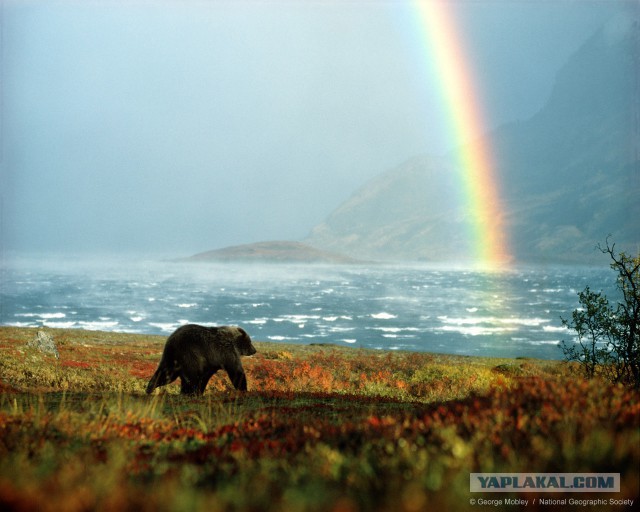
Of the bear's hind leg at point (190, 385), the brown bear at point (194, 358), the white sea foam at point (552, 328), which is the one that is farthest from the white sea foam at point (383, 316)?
the bear's hind leg at point (190, 385)

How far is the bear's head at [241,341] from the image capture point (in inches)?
676

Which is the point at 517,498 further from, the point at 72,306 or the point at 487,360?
the point at 72,306

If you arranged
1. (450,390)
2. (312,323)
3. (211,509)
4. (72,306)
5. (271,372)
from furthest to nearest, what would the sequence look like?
(72,306) < (312,323) < (271,372) < (450,390) < (211,509)

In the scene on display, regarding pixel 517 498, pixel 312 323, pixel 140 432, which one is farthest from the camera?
pixel 312 323

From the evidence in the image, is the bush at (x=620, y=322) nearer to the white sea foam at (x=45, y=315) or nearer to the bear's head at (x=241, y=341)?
the bear's head at (x=241, y=341)

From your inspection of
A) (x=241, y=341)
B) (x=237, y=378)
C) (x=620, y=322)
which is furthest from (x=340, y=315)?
(x=237, y=378)

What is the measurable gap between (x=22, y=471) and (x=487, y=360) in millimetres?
39142

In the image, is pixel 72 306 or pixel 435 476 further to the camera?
pixel 72 306

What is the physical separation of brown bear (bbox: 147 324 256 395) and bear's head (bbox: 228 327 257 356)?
1.50ft

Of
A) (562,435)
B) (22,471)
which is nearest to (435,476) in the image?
(562,435)

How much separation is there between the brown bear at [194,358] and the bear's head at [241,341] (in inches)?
18.0

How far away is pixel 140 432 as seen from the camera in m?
8.57

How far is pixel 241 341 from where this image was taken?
57.6 ft

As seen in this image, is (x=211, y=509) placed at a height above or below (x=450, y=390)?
above
